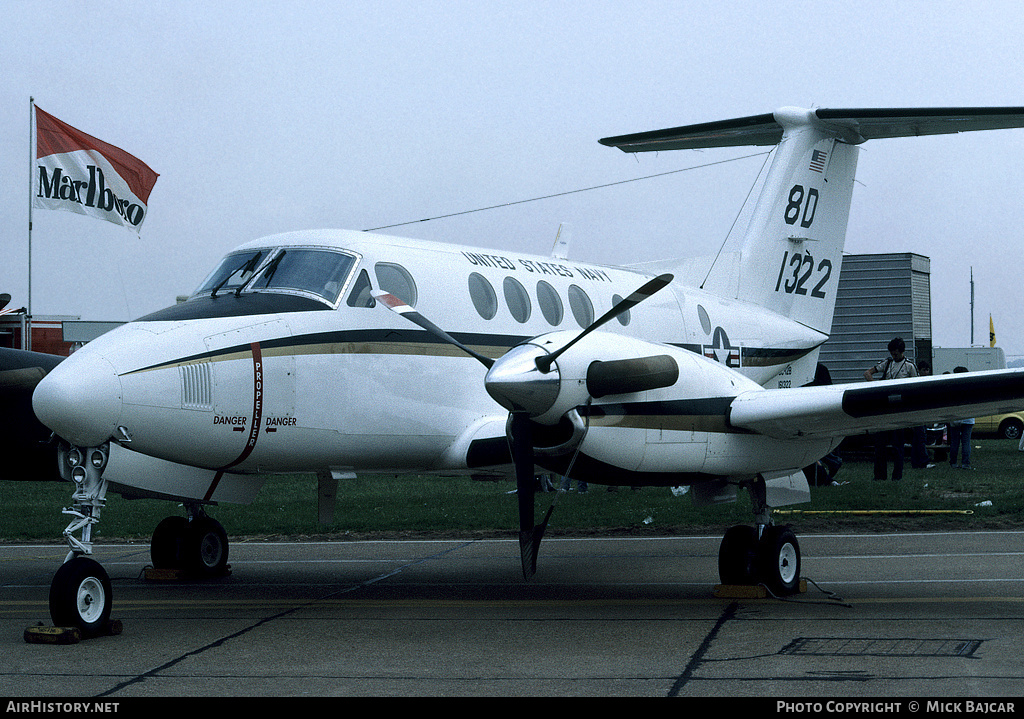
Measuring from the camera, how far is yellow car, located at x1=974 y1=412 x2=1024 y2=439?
3550 cm

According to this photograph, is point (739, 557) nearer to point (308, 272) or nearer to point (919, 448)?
point (308, 272)

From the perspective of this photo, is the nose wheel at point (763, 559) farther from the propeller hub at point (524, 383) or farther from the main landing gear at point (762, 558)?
the propeller hub at point (524, 383)

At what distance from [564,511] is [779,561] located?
7.54 meters

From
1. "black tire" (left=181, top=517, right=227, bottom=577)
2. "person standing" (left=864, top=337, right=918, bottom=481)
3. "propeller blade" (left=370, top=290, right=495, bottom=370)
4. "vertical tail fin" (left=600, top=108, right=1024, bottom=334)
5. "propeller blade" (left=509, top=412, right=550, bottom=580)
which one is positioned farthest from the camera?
"person standing" (left=864, top=337, right=918, bottom=481)

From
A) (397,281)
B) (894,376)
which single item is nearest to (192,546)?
(397,281)

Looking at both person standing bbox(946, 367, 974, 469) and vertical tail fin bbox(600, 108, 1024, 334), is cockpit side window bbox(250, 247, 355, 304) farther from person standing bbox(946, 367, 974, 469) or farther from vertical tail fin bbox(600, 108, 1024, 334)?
person standing bbox(946, 367, 974, 469)

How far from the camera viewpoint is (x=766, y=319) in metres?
13.9

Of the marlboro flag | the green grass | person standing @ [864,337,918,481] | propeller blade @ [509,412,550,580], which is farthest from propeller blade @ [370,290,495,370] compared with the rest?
the marlboro flag

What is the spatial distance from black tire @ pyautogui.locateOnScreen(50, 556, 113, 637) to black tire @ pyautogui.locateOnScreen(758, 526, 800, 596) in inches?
219

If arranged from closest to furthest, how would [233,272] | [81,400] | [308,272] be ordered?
[81,400]
[308,272]
[233,272]

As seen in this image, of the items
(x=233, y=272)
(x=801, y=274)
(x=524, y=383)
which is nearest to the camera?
(x=524, y=383)

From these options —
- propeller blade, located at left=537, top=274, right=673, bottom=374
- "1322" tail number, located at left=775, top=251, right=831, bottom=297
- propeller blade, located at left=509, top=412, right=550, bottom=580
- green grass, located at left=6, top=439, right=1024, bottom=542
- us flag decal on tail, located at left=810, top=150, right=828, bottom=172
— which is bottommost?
green grass, located at left=6, top=439, right=1024, bottom=542

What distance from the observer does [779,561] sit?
31.6ft
